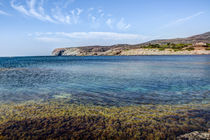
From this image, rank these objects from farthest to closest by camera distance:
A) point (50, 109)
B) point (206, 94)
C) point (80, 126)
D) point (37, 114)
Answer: point (206, 94)
point (50, 109)
point (37, 114)
point (80, 126)

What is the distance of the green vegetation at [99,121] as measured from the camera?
25.7ft

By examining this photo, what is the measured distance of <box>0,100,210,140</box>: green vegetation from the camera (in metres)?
7.84

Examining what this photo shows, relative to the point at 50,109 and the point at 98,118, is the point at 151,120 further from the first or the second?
the point at 50,109

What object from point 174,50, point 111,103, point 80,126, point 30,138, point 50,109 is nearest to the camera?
point 30,138

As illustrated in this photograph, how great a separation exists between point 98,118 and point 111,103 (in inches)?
120

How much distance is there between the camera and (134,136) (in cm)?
761

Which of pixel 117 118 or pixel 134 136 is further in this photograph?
pixel 117 118

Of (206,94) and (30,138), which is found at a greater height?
(30,138)

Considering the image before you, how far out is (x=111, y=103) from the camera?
1263 centimetres

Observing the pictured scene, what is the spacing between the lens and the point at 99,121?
30.6ft

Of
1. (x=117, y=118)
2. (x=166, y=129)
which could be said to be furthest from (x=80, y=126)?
(x=166, y=129)

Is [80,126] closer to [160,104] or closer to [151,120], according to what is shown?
[151,120]

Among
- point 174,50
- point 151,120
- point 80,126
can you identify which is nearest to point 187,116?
point 151,120

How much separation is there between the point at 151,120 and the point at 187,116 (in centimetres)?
241
